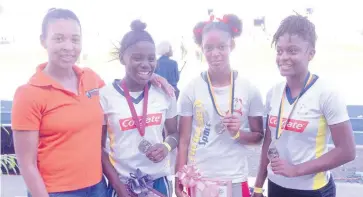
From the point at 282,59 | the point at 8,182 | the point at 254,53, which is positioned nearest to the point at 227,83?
the point at 282,59

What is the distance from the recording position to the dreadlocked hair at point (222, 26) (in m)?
2.37

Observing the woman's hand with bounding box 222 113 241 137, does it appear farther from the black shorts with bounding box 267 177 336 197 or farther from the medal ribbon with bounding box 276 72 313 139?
the black shorts with bounding box 267 177 336 197

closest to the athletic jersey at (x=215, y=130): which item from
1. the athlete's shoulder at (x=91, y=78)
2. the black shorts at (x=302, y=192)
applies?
the black shorts at (x=302, y=192)

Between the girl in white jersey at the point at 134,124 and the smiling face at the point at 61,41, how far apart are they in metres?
0.34

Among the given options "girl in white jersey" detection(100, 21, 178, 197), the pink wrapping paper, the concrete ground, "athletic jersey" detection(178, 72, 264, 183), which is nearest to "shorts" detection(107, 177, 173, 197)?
"girl in white jersey" detection(100, 21, 178, 197)

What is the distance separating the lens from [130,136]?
2.19 m

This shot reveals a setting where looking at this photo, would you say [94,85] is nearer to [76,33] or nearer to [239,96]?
[76,33]

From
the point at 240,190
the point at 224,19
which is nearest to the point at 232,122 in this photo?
the point at 240,190

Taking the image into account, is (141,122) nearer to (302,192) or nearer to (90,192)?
(90,192)

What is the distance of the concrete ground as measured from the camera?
13.5ft

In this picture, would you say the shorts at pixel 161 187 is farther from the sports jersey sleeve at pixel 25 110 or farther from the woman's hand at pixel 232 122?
the sports jersey sleeve at pixel 25 110

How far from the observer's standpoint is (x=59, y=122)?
1.87 m

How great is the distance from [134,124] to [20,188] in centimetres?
288

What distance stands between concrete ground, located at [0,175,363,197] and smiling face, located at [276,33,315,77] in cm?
241
